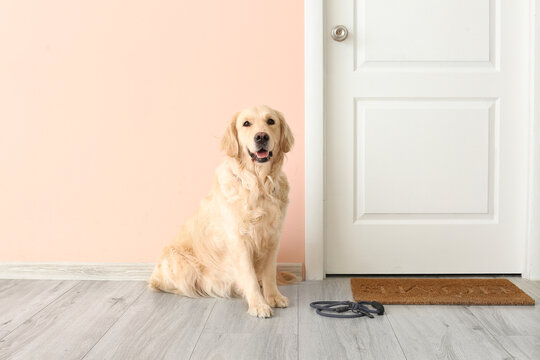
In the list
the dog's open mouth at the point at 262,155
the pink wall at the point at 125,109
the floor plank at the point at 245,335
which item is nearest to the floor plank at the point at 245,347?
the floor plank at the point at 245,335

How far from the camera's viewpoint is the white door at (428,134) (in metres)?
2.70

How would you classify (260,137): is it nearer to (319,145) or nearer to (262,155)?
(262,155)

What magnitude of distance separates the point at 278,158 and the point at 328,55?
71 cm

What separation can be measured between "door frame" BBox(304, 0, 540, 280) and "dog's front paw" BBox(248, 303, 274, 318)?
0.62m

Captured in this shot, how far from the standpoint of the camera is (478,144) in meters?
2.73

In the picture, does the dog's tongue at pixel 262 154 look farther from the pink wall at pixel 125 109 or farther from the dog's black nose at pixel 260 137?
the pink wall at pixel 125 109

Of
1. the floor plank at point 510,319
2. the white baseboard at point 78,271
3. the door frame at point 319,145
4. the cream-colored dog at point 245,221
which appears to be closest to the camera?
the floor plank at point 510,319

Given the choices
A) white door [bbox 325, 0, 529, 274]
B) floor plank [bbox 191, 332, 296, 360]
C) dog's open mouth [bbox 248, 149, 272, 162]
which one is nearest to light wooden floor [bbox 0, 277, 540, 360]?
floor plank [bbox 191, 332, 296, 360]

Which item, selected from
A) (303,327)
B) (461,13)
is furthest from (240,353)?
(461,13)

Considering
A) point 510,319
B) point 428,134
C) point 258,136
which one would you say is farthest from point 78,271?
point 510,319

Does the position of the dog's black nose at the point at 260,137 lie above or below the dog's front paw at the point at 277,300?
above

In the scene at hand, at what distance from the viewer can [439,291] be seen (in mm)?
2430

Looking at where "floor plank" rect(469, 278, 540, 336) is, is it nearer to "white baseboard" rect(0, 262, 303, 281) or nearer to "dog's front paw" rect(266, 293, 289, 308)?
"dog's front paw" rect(266, 293, 289, 308)

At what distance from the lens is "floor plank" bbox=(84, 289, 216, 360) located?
178 cm
